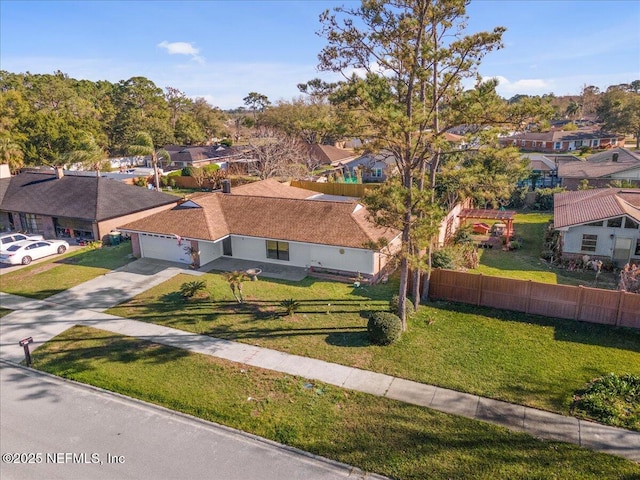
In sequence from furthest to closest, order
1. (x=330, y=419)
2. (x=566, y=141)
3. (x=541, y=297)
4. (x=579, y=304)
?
(x=566, y=141) < (x=541, y=297) < (x=579, y=304) < (x=330, y=419)

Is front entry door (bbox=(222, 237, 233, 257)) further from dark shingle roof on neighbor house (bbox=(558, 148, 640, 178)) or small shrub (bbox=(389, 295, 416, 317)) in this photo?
dark shingle roof on neighbor house (bbox=(558, 148, 640, 178))

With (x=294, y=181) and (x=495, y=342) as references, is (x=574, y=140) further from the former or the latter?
(x=495, y=342)

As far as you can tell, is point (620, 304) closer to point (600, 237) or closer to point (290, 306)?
point (600, 237)

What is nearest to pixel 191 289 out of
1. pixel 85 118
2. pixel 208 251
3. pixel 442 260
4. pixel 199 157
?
pixel 208 251

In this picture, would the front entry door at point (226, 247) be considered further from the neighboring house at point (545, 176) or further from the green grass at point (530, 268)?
the neighboring house at point (545, 176)

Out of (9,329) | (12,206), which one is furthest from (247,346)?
(12,206)

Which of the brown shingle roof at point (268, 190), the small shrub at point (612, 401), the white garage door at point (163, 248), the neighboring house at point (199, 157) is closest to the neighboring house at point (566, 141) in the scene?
the neighboring house at point (199, 157)

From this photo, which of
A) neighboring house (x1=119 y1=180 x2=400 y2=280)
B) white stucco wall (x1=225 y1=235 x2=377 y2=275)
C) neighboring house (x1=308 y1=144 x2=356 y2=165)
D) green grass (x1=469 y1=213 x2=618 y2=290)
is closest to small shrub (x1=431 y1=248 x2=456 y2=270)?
green grass (x1=469 y1=213 x2=618 y2=290)
